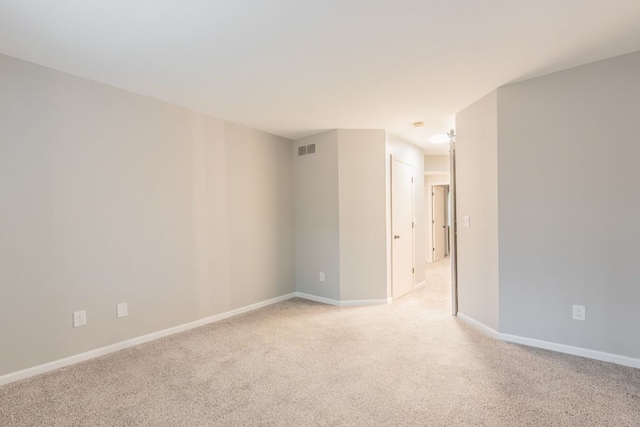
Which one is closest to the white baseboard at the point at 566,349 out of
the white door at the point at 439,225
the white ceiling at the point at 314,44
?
the white ceiling at the point at 314,44

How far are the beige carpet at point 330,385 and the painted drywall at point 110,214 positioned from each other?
377mm

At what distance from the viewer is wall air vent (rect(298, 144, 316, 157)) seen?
15.0 feet

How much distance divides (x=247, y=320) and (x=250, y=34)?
2.88 metres

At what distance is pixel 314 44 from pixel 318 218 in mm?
2610

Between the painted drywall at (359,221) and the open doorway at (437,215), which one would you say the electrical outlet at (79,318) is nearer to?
the painted drywall at (359,221)

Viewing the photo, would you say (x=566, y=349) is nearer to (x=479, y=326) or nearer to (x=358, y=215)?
(x=479, y=326)

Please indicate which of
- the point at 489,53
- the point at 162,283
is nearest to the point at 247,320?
the point at 162,283

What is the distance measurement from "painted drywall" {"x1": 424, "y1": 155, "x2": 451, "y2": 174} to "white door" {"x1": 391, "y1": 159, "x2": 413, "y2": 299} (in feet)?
4.75

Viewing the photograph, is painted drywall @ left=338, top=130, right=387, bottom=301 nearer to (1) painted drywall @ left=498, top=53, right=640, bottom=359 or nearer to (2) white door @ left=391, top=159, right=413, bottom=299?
(2) white door @ left=391, top=159, right=413, bottom=299

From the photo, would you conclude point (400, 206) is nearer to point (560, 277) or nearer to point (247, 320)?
point (560, 277)

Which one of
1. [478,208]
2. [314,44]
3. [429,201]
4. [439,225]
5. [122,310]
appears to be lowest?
[122,310]

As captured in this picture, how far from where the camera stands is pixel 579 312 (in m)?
2.65

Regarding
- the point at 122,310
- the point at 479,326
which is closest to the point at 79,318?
the point at 122,310

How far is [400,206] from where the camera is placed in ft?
15.3
